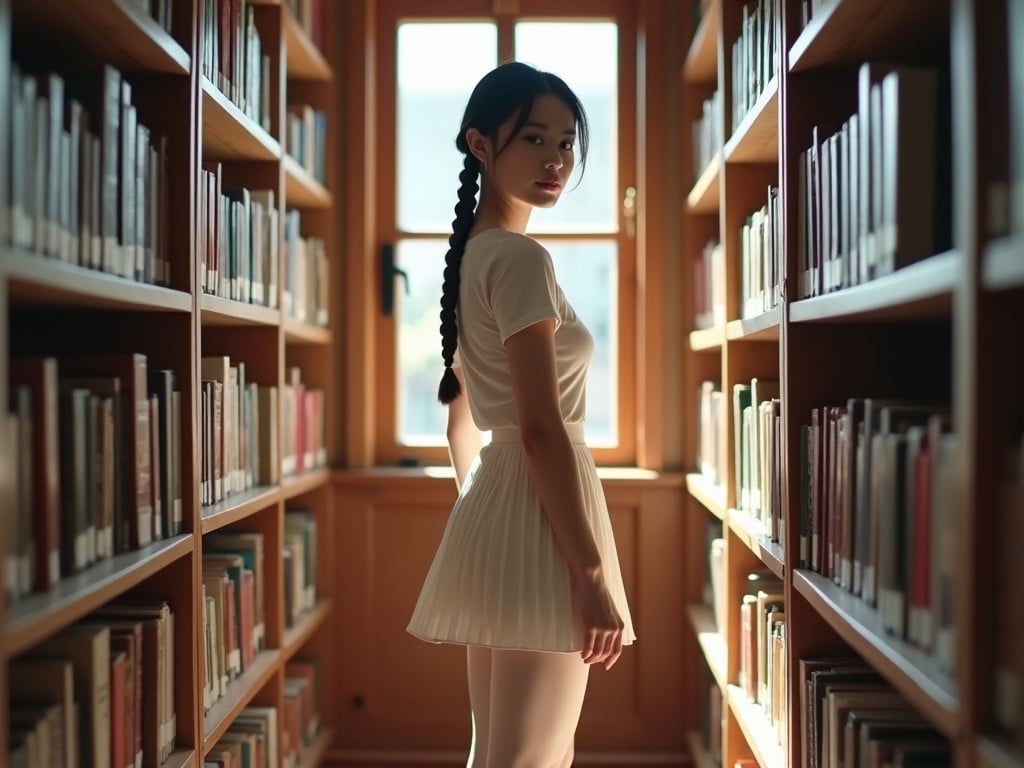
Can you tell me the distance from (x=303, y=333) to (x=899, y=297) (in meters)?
1.77

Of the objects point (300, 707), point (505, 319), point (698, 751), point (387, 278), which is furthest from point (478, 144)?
point (698, 751)

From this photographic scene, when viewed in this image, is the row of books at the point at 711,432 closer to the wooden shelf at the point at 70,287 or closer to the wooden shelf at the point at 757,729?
the wooden shelf at the point at 757,729

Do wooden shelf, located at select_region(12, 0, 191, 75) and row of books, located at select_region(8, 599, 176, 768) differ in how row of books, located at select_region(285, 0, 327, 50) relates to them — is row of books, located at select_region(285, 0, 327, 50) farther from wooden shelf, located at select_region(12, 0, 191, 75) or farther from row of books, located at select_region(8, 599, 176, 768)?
row of books, located at select_region(8, 599, 176, 768)

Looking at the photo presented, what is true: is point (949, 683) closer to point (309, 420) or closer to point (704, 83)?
point (309, 420)

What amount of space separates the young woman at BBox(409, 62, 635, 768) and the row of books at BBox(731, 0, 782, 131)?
402 mm

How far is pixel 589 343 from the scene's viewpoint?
166cm

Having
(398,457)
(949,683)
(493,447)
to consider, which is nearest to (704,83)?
(398,457)

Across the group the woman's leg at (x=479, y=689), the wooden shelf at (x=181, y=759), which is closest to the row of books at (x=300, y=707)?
the wooden shelf at (x=181, y=759)

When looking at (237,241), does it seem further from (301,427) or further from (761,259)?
(761,259)

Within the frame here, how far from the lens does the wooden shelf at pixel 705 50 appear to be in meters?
2.34

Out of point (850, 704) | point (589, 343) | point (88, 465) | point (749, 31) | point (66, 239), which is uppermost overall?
point (749, 31)

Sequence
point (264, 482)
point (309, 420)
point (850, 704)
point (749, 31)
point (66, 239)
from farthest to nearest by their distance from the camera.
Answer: point (309, 420)
point (264, 482)
point (749, 31)
point (850, 704)
point (66, 239)

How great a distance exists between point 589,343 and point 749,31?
2.92 feet

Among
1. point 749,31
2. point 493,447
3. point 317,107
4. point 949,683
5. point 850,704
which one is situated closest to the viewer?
point 949,683
